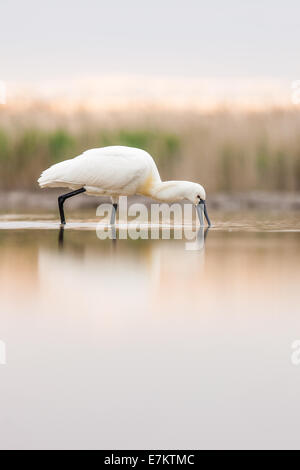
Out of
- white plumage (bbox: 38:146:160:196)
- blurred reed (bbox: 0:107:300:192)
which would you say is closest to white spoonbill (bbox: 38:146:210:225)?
white plumage (bbox: 38:146:160:196)

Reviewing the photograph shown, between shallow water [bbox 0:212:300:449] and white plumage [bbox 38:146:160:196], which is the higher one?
white plumage [bbox 38:146:160:196]

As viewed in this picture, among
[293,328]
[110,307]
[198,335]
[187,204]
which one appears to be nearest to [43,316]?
[110,307]

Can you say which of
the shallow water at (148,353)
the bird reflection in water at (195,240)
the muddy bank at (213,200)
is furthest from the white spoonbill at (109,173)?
the muddy bank at (213,200)

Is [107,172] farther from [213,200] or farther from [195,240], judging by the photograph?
[213,200]

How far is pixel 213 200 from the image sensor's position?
1252 centimetres

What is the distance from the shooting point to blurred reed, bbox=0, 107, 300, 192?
1290cm

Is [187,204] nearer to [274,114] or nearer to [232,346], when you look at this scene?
[274,114]

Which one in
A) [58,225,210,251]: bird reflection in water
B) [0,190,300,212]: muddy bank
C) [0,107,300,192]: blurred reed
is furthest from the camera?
[0,107,300,192]: blurred reed

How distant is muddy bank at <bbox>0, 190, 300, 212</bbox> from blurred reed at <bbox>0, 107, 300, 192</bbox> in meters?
0.15

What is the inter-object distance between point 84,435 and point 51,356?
0.69m

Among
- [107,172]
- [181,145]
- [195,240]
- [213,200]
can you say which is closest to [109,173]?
[107,172]

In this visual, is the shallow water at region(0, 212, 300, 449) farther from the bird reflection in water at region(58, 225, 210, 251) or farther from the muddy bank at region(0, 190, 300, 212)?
the muddy bank at region(0, 190, 300, 212)

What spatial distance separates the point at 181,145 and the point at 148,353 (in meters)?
10.6
